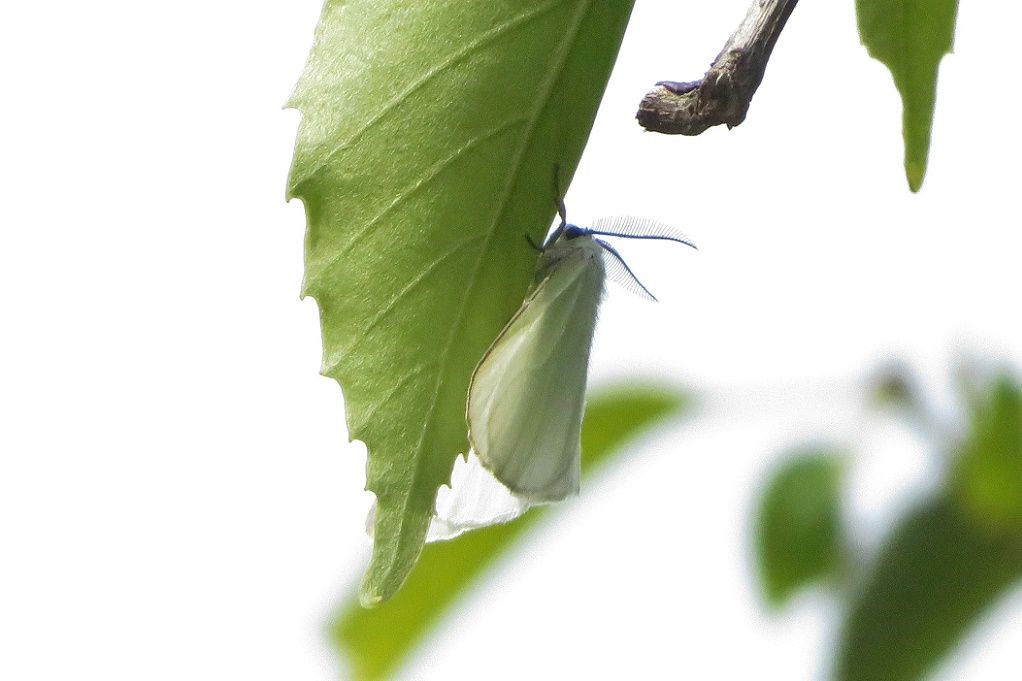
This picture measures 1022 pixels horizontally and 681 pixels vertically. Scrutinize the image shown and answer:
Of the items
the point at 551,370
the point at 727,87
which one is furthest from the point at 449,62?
the point at 551,370

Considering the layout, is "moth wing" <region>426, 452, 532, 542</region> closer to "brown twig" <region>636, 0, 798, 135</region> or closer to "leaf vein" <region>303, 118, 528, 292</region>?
"leaf vein" <region>303, 118, 528, 292</region>

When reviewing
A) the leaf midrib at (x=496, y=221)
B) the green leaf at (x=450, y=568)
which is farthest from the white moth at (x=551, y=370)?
the green leaf at (x=450, y=568)

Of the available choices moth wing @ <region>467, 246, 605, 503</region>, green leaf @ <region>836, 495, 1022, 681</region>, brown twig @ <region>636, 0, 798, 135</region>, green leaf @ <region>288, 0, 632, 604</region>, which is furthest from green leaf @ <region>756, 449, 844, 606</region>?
brown twig @ <region>636, 0, 798, 135</region>

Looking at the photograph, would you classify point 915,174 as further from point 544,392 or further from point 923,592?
point 923,592

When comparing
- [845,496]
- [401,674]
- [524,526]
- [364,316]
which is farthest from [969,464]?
[401,674]

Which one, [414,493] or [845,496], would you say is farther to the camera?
[845,496]

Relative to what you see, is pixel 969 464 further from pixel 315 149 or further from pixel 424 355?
pixel 315 149

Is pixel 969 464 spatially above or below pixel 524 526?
above
